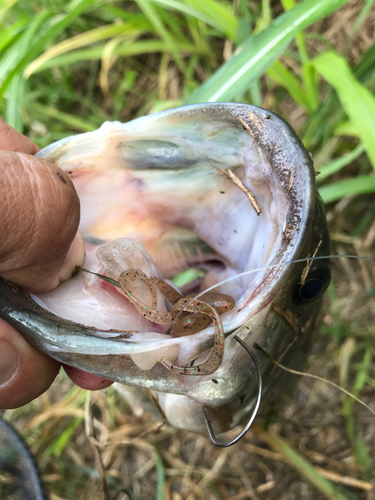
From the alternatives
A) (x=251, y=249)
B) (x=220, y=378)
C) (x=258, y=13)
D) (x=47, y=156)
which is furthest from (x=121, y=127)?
(x=258, y=13)

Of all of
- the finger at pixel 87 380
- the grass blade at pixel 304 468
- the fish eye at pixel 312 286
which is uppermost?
the fish eye at pixel 312 286

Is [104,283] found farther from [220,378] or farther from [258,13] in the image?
[258,13]

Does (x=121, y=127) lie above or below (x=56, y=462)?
above

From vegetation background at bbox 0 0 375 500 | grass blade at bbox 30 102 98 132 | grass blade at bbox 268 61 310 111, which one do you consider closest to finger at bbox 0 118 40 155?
vegetation background at bbox 0 0 375 500

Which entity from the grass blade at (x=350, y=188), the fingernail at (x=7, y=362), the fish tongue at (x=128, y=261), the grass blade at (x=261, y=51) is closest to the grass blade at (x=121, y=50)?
the grass blade at (x=261, y=51)

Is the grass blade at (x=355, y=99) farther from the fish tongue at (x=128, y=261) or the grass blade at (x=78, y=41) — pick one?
the grass blade at (x=78, y=41)

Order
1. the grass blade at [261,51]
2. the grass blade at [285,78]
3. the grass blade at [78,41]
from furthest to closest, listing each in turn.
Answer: the grass blade at [78,41], the grass blade at [285,78], the grass blade at [261,51]
